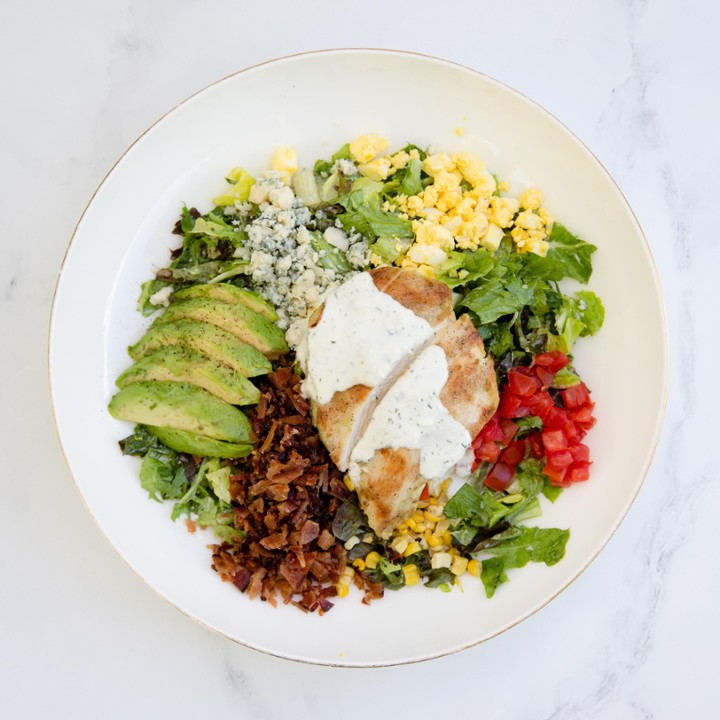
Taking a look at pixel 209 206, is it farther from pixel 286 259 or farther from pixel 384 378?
pixel 384 378

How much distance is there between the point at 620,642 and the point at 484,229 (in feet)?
8.90

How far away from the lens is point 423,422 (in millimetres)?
4137

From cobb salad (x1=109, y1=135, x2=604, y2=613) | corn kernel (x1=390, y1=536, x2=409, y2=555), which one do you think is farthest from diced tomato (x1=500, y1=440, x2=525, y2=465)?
corn kernel (x1=390, y1=536, x2=409, y2=555)

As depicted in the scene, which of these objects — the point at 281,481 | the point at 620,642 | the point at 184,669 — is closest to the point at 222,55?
the point at 281,481

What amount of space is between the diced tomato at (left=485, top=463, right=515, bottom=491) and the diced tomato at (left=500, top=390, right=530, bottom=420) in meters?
0.30

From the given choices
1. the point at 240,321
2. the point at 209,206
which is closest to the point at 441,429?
the point at 240,321

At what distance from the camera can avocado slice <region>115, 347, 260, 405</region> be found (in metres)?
4.25

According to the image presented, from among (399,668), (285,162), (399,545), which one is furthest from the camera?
(399,668)

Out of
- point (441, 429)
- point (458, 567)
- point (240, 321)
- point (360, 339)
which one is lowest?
point (458, 567)

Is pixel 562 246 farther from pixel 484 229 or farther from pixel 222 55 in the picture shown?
pixel 222 55

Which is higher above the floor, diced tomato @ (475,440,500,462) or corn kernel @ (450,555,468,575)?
diced tomato @ (475,440,500,462)

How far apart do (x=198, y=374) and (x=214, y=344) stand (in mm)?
193

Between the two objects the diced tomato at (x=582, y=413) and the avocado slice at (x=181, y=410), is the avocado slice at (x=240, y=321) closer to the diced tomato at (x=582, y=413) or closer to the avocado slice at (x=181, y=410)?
the avocado slice at (x=181, y=410)

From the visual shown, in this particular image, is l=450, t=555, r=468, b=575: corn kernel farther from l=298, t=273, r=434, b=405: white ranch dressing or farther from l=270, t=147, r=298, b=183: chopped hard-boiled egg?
l=270, t=147, r=298, b=183: chopped hard-boiled egg
